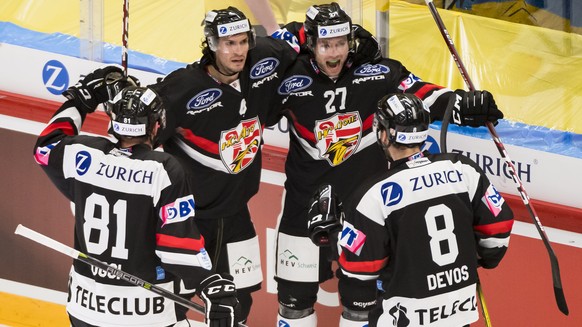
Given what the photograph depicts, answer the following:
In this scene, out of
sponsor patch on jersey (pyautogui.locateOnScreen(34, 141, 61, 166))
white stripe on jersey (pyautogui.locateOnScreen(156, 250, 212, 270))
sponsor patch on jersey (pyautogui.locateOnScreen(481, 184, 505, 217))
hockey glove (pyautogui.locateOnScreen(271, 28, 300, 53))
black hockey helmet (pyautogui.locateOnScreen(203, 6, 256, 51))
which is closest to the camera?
sponsor patch on jersey (pyautogui.locateOnScreen(481, 184, 505, 217))

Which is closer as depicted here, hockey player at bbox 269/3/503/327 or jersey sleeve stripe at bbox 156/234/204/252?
jersey sleeve stripe at bbox 156/234/204/252

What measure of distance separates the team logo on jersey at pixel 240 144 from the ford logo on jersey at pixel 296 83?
6.8 inches

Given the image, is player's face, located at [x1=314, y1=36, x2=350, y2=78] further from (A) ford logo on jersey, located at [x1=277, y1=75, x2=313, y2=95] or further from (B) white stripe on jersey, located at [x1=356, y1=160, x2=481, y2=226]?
(B) white stripe on jersey, located at [x1=356, y1=160, x2=481, y2=226]

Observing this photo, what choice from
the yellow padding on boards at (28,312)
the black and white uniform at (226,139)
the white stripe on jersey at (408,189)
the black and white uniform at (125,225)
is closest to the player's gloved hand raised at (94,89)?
the black and white uniform at (226,139)

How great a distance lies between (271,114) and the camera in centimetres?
473

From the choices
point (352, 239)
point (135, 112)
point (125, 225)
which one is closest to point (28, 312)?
point (125, 225)

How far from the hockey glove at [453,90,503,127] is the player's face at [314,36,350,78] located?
48 cm

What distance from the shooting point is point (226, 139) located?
4.58m

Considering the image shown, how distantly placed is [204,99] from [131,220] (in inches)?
28.7

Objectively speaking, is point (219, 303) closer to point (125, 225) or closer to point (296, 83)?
point (125, 225)

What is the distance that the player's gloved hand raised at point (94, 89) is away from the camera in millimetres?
4379

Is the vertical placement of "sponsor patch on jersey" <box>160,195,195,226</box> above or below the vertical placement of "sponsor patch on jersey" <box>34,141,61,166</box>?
below

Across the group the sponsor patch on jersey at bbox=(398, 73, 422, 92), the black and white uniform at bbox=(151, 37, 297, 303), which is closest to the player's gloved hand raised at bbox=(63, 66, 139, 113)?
the black and white uniform at bbox=(151, 37, 297, 303)

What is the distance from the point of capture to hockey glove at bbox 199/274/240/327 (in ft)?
12.8
